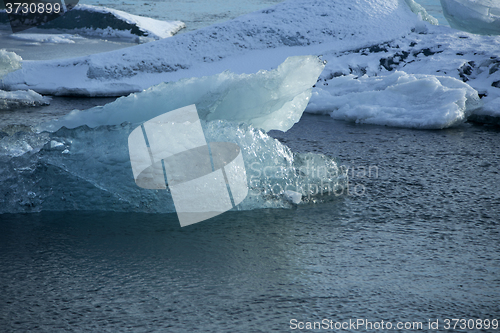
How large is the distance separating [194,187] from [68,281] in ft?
3.60

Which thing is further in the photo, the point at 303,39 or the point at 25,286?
the point at 303,39

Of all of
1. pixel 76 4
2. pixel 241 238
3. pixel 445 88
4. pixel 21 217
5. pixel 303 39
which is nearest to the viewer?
pixel 241 238

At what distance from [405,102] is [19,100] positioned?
526cm

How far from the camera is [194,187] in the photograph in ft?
11.1

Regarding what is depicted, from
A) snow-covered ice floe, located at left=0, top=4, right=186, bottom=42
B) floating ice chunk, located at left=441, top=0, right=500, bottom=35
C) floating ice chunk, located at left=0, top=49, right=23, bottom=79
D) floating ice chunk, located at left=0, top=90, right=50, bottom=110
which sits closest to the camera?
floating ice chunk, located at left=0, top=90, right=50, bottom=110

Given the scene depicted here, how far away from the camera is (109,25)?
16641 millimetres

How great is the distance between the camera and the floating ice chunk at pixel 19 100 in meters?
7.19

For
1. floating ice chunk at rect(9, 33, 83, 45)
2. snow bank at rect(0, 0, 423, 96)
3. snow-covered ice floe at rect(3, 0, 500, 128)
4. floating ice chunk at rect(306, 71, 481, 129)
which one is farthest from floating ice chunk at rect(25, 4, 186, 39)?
floating ice chunk at rect(306, 71, 481, 129)

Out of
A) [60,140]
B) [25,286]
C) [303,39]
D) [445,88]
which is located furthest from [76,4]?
[25,286]

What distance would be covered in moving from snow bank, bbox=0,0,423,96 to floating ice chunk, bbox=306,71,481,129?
2.33 m

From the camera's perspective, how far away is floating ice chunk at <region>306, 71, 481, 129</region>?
6.01 m

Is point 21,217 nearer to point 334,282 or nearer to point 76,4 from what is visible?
point 334,282

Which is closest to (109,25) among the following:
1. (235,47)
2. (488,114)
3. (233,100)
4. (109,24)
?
(109,24)

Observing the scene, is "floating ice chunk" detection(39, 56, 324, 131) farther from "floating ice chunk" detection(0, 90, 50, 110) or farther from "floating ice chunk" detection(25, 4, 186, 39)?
"floating ice chunk" detection(25, 4, 186, 39)
